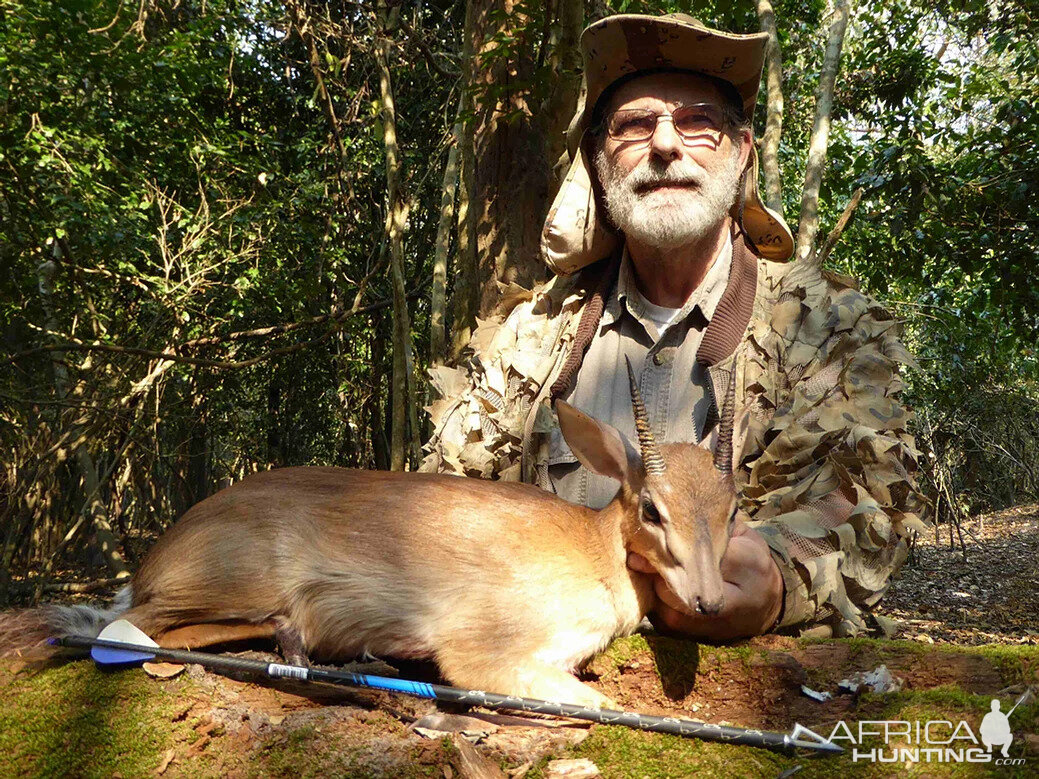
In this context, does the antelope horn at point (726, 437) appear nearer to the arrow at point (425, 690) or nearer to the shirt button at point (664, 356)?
the arrow at point (425, 690)

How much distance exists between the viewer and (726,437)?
9.69 feet

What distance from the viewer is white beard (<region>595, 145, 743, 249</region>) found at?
4172 mm

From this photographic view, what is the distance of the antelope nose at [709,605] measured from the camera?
258cm

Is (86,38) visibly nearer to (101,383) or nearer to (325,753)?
(101,383)

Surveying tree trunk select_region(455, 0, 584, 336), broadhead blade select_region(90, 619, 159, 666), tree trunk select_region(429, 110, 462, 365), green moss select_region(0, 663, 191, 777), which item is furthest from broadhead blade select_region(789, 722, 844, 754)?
tree trunk select_region(429, 110, 462, 365)

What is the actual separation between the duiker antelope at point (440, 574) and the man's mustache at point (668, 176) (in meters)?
1.64

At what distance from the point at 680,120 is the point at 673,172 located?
0.79 ft

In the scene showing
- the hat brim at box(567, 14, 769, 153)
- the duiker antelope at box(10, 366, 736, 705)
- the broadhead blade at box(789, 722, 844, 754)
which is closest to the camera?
the broadhead blade at box(789, 722, 844, 754)

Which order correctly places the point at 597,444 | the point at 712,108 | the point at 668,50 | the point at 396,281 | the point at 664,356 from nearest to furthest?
the point at 597,444 < the point at 668,50 < the point at 712,108 < the point at 664,356 < the point at 396,281

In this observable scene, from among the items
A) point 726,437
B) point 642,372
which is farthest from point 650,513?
point 642,372

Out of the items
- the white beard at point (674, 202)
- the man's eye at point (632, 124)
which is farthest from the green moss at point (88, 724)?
the man's eye at point (632, 124)

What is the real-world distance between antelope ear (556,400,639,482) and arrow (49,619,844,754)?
941mm

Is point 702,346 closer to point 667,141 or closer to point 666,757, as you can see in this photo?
point 667,141

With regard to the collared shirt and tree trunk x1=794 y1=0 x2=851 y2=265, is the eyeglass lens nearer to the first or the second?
the collared shirt
